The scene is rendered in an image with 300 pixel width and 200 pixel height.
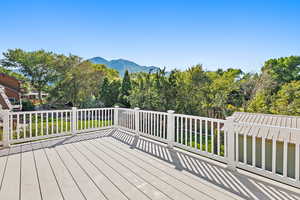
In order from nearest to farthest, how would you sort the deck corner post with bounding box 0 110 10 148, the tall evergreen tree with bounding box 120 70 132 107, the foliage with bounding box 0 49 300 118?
1. the deck corner post with bounding box 0 110 10 148
2. the foliage with bounding box 0 49 300 118
3. the tall evergreen tree with bounding box 120 70 132 107

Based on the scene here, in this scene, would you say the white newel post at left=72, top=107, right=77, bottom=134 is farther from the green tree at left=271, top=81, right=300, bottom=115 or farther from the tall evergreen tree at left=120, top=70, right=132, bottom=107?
the green tree at left=271, top=81, right=300, bottom=115

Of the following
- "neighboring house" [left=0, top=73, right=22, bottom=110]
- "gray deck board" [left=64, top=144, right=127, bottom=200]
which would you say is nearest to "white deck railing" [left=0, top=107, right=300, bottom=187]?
"gray deck board" [left=64, top=144, right=127, bottom=200]

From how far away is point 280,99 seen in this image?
1030 cm

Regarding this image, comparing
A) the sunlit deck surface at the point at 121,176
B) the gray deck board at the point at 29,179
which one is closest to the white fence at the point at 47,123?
the sunlit deck surface at the point at 121,176

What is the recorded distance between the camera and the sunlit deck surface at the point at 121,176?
1.96 meters

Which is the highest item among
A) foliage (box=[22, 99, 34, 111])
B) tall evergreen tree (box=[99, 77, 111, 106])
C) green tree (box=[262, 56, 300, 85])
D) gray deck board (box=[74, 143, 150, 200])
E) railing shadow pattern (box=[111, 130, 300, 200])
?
green tree (box=[262, 56, 300, 85])

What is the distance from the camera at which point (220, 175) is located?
2.46m

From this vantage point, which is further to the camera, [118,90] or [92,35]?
[118,90]

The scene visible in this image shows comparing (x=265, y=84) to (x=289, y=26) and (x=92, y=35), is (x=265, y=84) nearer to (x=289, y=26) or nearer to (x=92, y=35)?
(x=289, y=26)

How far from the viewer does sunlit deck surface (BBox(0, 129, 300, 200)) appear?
1958 mm

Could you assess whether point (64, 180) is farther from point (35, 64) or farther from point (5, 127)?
point (35, 64)

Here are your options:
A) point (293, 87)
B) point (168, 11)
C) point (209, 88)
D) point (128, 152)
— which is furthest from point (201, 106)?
point (128, 152)

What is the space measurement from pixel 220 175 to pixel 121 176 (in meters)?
1.51

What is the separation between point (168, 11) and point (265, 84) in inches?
399
